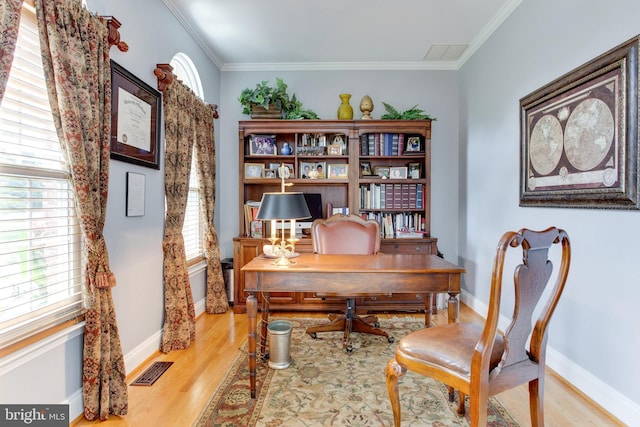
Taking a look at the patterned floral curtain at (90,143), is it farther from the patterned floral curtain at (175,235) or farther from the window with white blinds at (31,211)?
the patterned floral curtain at (175,235)

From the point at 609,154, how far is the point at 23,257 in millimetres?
3053

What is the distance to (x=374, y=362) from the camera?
255cm

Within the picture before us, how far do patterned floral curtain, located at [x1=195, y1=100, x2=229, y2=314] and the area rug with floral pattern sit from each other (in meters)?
1.05

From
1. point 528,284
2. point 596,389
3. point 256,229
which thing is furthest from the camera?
point 256,229

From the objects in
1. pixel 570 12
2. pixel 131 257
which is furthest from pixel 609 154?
pixel 131 257

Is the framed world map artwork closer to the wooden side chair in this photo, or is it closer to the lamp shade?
the wooden side chair

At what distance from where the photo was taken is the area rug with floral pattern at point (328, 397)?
6.11ft

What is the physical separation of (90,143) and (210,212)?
192cm

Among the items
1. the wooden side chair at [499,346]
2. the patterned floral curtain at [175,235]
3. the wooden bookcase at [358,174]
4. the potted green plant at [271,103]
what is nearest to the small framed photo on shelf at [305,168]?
the wooden bookcase at [358,174]

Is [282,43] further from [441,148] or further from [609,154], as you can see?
[609,154]

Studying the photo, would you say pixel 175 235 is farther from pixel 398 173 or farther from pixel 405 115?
pixel 405 115

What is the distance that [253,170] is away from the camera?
156 inches

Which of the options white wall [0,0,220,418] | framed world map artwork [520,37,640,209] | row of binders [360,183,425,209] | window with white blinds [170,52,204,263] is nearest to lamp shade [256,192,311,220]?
white wall [0,0,220,418]

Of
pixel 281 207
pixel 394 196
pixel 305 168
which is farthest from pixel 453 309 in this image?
pixel 305 168
